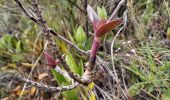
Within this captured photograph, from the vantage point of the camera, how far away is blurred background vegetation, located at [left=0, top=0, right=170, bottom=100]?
39.9 inches

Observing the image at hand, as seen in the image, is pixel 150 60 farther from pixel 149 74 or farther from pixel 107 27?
pixel 107 27

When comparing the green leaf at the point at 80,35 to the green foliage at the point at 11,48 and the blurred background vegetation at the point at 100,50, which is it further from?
the green foliage at the point at 11,48

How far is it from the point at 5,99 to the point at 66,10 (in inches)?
18.5

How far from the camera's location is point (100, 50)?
127 cm

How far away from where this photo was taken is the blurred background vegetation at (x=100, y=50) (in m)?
1.01

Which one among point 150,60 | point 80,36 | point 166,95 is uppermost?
point 80,36

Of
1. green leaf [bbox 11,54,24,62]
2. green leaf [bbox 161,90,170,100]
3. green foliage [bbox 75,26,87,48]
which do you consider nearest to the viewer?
green leaf [bbox 161,90,170,100]

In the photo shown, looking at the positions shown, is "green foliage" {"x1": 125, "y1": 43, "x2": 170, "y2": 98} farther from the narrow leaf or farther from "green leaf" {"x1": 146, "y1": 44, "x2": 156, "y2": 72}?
the narrow leaf

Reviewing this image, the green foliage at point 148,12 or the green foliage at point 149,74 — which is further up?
the green foliage at point 148,12

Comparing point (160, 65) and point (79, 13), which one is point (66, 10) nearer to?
point (79, 13)

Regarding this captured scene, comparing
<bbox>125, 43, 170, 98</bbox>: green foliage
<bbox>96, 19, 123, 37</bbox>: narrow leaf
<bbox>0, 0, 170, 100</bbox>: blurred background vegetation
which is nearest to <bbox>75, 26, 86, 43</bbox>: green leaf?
<bbox>0, 0, 170, 100</bbox>: blurred background vegetation

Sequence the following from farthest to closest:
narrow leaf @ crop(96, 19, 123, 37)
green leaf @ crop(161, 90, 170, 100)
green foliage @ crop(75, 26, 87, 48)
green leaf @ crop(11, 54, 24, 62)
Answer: green leaf @ crop(11, 54, 24, 62) → green foliage @ crop(75, 26, 87, 48) → green leaf @ crop(161, 90, 170, 100) → narrow leaf @ crop(96, 19, 123, 37)

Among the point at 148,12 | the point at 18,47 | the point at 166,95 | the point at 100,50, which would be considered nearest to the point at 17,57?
the point at 18,47

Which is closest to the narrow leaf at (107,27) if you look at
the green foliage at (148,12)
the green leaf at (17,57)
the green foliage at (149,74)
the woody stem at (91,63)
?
the woody stem at (91,63)
